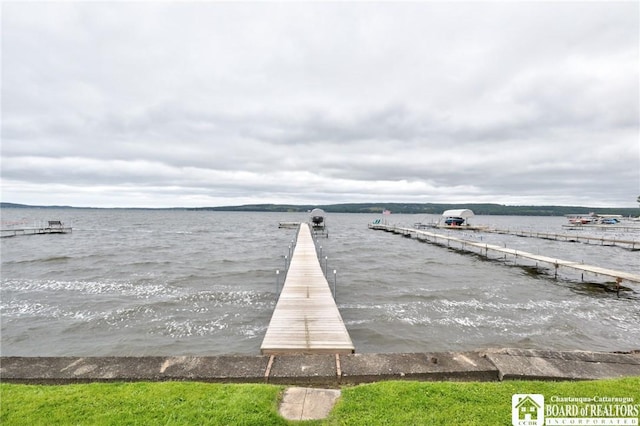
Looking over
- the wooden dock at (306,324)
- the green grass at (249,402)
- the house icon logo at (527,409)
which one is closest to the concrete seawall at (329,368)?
the green grass at (249,402)

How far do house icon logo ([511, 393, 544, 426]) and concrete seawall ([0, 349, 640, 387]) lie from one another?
0.84 meters

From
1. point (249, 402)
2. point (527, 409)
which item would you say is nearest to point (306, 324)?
point (249, 402)

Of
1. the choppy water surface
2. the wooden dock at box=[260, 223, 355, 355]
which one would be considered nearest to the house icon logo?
the wooden dock at box=[260, 223, 355, 355]

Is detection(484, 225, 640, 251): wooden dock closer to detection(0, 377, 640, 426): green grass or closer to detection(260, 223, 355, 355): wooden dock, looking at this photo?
detection(260, 223, 355, 355): wooden dock

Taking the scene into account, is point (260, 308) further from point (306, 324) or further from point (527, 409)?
point (527, 409)

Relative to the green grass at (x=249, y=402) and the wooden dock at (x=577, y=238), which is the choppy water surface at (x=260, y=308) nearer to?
the green grass at (x=249, y=402)

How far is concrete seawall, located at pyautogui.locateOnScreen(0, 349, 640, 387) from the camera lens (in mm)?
5473

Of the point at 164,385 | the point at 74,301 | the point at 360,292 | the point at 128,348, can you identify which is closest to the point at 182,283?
the point at 74,301

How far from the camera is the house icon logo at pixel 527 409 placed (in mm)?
4203

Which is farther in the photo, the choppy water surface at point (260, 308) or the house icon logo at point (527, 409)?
the choppy water surface at point (260, 308)

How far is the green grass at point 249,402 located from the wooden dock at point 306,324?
304 centimetres

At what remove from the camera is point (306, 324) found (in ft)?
31.1

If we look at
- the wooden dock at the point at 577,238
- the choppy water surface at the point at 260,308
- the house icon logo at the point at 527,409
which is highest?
the house icon logo at the point at 527,409

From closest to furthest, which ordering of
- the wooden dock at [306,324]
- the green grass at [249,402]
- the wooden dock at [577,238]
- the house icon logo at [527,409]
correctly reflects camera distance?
1. the green grass at [249,402]
2. the house icon logo at [527,409]
3. the wooden dock at [306,324]
4. the wooden dock at [577,238]
